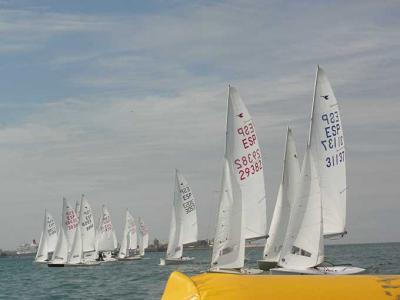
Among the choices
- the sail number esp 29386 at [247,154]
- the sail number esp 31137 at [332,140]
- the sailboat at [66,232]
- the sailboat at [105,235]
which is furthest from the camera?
the sailboat at [105,235]

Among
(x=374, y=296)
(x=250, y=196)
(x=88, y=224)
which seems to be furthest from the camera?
(x=88, y=224)

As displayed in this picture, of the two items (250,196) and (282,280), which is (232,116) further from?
(282,280)

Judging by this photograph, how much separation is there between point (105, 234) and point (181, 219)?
25246 millimetres

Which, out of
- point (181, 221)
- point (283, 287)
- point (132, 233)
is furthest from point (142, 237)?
point (283, 287)

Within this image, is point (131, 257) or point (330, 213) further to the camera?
point (131, 257)

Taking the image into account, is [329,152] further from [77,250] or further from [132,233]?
[132,233]

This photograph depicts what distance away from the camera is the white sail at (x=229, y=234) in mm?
26250

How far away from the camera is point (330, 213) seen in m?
27.3

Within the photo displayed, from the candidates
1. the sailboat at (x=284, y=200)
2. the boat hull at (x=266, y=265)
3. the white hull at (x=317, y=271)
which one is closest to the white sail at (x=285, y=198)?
the sailboat at (x=284, y=200)

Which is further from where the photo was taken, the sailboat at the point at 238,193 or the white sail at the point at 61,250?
the white sail at the point at 61,250

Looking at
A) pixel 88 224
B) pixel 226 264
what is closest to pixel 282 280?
pixel 226 264

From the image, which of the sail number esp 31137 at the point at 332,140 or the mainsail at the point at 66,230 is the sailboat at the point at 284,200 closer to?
the sail number esp 31137 at the point at 332,140

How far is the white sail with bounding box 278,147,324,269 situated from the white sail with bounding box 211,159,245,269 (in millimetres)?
2367

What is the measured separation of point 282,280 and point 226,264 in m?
22.0
